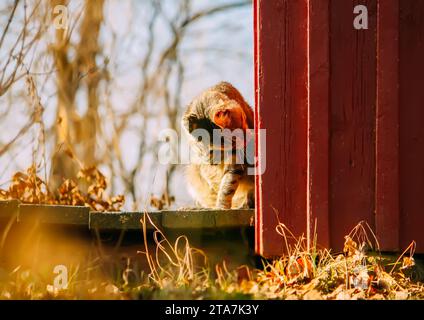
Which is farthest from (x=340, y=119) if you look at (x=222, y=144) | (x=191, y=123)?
(x=191, y=123)

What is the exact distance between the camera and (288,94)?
14.2 feet

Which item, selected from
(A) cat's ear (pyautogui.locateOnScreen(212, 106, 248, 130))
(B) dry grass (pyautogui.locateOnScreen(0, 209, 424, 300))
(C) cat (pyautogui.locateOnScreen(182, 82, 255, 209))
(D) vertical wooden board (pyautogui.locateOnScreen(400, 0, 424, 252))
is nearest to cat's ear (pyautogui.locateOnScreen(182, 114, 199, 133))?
(C) cat (pyautogui.locateOnScreen(182, 82, 255, 209))

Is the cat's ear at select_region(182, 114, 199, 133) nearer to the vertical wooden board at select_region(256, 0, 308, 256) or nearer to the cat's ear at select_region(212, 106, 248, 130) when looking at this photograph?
the cat's ear at select_region(212, 106, 248, 130)

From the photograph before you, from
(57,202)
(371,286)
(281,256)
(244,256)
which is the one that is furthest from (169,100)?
(371,286)

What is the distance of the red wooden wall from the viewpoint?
4.16 metres

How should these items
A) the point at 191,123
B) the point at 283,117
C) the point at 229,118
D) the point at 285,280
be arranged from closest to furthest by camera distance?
the point at 285,280 < the point at 283,117 < the point at 229,118 < the point at 191,123

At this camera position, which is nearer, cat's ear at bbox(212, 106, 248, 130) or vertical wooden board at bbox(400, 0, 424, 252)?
vertical wooden board at bbox(400, 0, 424, 252)

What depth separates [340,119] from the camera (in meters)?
4.25

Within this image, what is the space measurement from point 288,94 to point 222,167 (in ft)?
4.10

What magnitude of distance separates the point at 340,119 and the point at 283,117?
1.20 feet

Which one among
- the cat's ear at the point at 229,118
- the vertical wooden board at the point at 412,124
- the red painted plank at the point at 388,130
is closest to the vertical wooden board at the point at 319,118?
the red painted plank at the point at 388,130

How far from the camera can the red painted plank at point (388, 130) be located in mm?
4141

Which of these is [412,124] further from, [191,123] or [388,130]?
[191,123]
